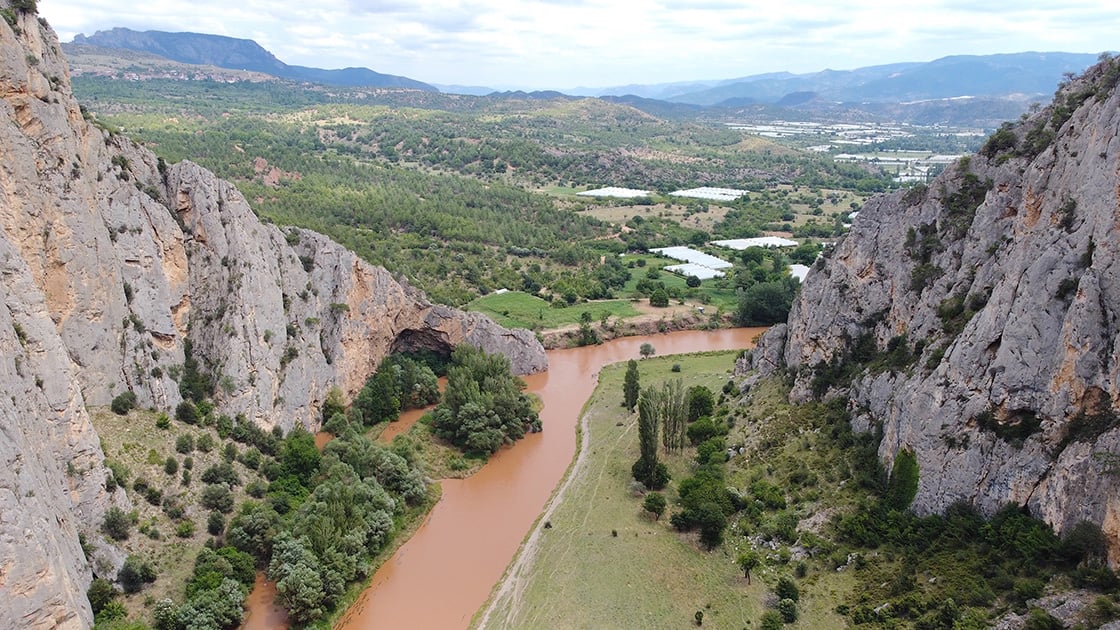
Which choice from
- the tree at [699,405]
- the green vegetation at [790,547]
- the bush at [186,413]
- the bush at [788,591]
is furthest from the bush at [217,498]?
→ the tree at [699,405]

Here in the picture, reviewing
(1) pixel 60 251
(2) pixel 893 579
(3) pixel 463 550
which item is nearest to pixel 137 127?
(1) pixel 60 251

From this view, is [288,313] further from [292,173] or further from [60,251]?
[292,173]

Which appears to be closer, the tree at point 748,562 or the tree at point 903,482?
the tree at point 903,482

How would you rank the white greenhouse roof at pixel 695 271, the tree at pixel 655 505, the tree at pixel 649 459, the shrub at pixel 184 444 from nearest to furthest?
the shrub at pixel 184 444 → the tree at pixel 655 505 → the tree at pixel 649 459 → the white greenhouse roof at pixel 695 271

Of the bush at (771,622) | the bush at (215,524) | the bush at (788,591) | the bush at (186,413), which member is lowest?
the bush at (771,622)

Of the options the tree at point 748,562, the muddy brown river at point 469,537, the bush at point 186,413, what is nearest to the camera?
the tree at point 748,562

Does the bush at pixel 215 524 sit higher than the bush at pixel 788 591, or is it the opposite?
the bush at pixel 215 524

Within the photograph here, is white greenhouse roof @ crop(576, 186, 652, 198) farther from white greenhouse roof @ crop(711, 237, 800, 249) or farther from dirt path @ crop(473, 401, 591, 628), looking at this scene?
dirt path @ crop(473, 401, 591, 628)

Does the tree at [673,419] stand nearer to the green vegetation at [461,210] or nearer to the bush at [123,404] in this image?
the bush at [123,404]
